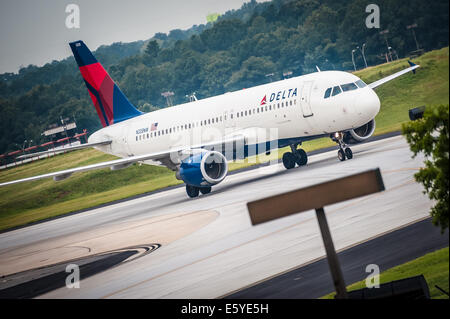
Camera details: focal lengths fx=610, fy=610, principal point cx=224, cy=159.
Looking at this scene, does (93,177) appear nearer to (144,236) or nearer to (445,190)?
(144,236)

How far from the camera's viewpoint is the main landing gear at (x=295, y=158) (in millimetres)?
27594

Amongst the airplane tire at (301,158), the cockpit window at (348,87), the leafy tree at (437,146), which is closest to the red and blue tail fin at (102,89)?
the airplane tire at (301,158)

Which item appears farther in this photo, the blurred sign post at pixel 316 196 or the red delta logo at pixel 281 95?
the red delta logo at pixel 281 95

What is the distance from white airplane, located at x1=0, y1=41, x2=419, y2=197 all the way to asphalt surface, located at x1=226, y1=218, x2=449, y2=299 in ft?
40.0

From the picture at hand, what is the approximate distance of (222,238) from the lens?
15.7m

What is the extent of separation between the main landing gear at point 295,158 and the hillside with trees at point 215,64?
33.8 meters

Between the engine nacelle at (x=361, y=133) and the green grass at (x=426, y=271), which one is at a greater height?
the engine nacelle at (x=361, y=133)

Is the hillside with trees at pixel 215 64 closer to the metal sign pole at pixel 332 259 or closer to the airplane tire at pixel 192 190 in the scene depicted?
the airplane tire at pixel 192 190

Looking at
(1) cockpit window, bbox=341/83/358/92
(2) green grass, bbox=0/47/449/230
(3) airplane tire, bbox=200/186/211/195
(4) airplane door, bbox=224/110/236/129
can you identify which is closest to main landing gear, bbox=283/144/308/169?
(4) airplane door, bbox=224/110/236/129

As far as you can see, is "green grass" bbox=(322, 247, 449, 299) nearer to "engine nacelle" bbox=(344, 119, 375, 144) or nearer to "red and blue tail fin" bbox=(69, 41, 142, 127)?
"engine nacelle" bbox=(344, 119, 375, 144)

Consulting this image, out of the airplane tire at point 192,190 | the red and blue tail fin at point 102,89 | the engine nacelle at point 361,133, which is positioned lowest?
the airplane tire at point 192,190

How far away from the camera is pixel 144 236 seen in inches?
765

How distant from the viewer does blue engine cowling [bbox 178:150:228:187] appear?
24.0 metres

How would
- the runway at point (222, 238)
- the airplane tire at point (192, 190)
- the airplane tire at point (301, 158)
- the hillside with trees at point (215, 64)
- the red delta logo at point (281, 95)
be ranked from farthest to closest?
the hillside with trees at point (215, 64) → the airplane tire at point (301, 158) → the airplane tire at point (192, 190) → the red delta logo at point (281, 95) → the runway at point (222, 238)
